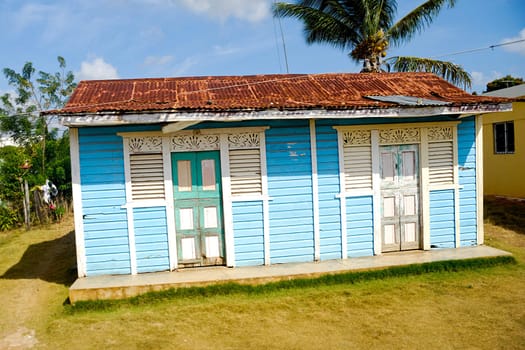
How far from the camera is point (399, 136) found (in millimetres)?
7324

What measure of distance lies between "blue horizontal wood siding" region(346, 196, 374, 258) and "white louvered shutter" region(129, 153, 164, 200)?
121 inches

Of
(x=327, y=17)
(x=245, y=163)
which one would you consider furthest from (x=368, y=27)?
(x=245, y=163)

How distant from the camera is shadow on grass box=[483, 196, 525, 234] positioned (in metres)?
10.3

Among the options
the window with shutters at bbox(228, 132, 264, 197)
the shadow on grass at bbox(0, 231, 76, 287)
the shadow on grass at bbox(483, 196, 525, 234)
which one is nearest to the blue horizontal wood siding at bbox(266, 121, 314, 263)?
the window with shutters at bbox(228, 132, 264, 197)

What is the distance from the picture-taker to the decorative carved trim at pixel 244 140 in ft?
22.4

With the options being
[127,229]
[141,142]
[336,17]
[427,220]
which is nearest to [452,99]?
[427,220]

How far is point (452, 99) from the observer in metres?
7.20

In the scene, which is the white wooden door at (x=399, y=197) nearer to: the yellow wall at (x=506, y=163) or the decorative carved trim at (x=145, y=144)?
the decorative carved trim at (x=145, y=144)

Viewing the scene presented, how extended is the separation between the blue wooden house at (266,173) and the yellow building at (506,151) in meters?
7.00

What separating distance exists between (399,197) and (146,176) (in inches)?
168

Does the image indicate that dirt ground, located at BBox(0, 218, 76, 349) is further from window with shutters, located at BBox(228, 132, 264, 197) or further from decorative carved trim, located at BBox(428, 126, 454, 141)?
decorative carved trim, located at BBox(428, 126, 454, 141)

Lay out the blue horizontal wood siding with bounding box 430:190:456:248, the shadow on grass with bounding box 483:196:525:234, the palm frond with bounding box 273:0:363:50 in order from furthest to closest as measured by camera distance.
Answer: the palm frond with bounding box 273:0:363:50
the shadow on grass with bounding box 483:196:525:234
the blue horizontal wood siding with bounding box 430:190:456:248

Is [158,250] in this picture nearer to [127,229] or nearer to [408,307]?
[127,229]

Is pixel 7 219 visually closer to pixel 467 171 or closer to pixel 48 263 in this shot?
pixel 48 263
